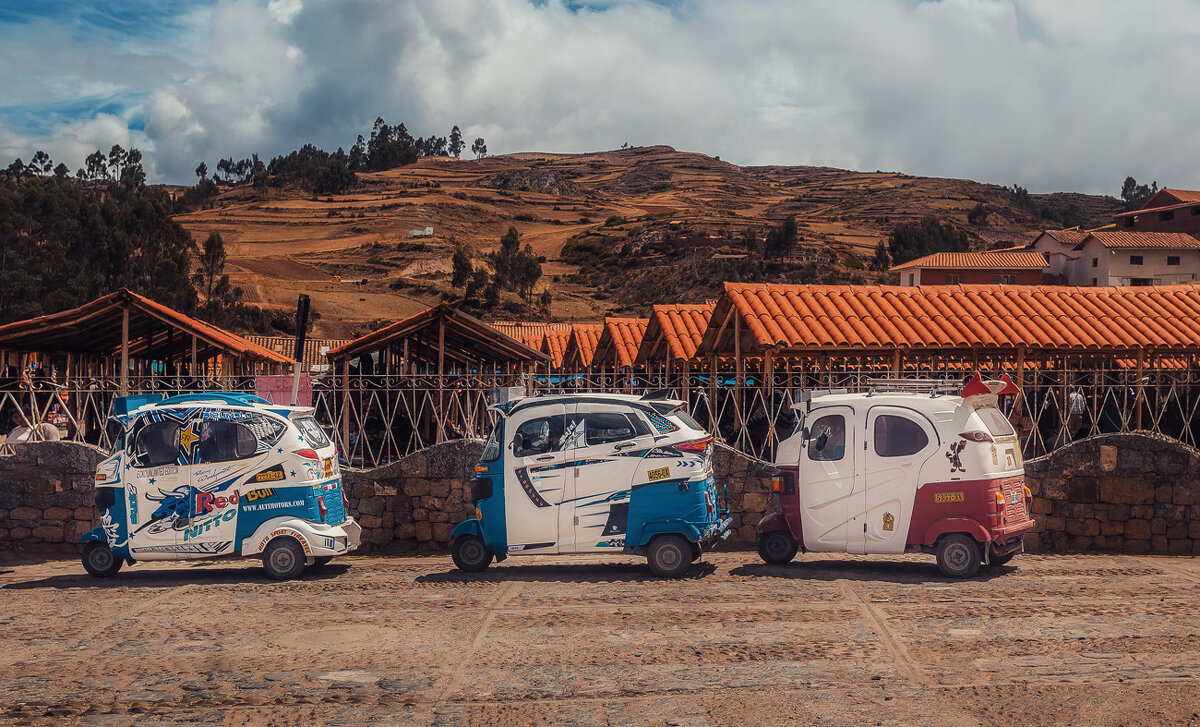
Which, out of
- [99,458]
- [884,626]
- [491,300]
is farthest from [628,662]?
[491,300]

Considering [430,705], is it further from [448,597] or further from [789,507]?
[789,507]

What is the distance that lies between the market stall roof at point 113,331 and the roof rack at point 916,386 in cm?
→ 1492

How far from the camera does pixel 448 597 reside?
10023mm

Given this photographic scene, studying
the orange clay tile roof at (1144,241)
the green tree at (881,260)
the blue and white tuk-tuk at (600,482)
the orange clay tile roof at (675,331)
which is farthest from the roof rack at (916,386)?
the green tree at (881,260)

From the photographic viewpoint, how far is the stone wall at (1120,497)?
1269 cm

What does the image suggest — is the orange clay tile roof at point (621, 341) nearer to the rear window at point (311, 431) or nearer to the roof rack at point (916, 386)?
the roof rack at point (916, 386)

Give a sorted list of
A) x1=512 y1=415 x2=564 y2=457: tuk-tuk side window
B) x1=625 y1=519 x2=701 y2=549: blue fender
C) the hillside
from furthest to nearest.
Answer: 1. the hillside
2. x1=512 y1=415 x2=564 y2=457: tuk-tuk side window
3. x1=625 y1=519 x2=701 y2=549: blue fender

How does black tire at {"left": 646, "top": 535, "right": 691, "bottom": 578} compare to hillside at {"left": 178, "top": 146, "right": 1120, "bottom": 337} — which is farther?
hillside at {"left": 178, "top": 146, "right": 1120, "bottom": 337}

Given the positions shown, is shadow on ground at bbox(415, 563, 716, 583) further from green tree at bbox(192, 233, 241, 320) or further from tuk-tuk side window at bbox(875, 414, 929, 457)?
green tree at bbox(192, 233, 241, 320)

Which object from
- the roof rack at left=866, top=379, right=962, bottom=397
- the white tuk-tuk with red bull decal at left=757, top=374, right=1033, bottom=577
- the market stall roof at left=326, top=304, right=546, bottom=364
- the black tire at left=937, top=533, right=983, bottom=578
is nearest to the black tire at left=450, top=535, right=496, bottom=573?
the white tuk-tuk with red bull decal at left=757, top=374, right=1033, bottom=577

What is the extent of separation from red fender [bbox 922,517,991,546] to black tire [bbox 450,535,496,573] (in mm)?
4666

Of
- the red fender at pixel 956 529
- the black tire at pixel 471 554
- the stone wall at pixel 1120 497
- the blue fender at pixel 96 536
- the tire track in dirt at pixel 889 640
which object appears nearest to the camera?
the tire track in dirt at pixel 889 640

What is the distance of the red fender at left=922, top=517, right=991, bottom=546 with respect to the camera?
10.5 m

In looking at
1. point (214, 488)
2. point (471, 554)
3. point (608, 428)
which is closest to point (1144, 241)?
point (608, 428)
